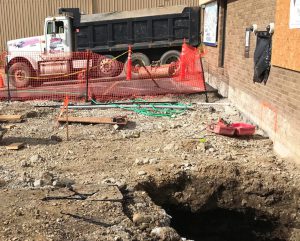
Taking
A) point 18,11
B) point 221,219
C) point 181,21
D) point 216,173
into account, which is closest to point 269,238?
point 221,219

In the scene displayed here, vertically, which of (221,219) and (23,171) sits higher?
(23,171)

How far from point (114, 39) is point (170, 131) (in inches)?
383

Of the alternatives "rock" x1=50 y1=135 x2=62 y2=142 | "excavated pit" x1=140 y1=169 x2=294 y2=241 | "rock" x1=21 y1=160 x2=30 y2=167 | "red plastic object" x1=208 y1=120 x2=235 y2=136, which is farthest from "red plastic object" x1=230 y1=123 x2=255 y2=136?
"rock" x1=21 y1=160 x2=30 y2=167

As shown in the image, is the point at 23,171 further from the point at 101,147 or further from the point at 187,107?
the point at 187,107

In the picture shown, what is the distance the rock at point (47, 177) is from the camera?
6324 millimetres

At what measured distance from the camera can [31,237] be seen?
14.9 feet

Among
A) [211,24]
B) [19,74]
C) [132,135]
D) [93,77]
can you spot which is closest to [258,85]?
[132,135]

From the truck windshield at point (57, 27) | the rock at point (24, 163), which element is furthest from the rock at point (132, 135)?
the truck windshield at point (57, 27)

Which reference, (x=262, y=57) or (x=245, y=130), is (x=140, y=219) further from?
(x=262, y=57)

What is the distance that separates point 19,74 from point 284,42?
35.9ft

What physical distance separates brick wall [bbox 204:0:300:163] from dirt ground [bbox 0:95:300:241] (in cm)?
40

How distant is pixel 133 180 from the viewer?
260 inches

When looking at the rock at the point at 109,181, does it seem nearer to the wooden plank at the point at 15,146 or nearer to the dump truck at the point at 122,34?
the wooden plank at the point at 15,146

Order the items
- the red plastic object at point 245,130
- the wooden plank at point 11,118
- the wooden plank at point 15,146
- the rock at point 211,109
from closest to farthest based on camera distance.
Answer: the wooden plank at point 15,146 < the red plastic object at point 245,130 < the wooden plank at point 11,118 < the rock at point 211,109
